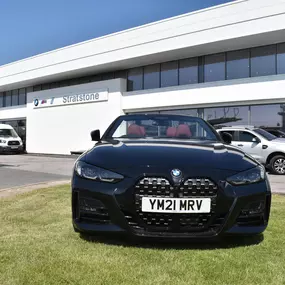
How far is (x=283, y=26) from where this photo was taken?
1542 centimetres

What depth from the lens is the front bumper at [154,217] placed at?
3.09m

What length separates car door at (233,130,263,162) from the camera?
12.2 meters

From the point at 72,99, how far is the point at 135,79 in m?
5.30

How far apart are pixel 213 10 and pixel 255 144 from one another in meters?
8.48

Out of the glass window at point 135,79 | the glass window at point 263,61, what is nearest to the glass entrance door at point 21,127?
the glass window at point 135,79

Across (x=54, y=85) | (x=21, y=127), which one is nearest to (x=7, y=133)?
(x=21, y=127)

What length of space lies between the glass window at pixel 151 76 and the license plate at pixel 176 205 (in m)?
19.2

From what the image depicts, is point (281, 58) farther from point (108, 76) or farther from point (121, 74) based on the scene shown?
point (108, 76)

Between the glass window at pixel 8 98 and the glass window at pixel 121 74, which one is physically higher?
the glass window at pixel 121 74

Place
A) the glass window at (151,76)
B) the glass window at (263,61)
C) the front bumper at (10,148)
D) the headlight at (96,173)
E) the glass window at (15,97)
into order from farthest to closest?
the glass window at (15,97) < the front bumper at (10,148) < the glass window at (151,76) < the glass window at (263,61) < the headlight at (96,173)

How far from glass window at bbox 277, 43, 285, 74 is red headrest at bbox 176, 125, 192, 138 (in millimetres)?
13784

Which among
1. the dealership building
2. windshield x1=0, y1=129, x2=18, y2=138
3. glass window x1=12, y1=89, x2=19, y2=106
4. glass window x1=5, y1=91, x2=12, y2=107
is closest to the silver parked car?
the dealership building

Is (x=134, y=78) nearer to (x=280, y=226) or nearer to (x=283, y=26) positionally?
(x=283, y=26)

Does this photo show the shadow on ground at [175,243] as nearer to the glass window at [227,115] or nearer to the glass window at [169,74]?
the glass window at [227,115]
